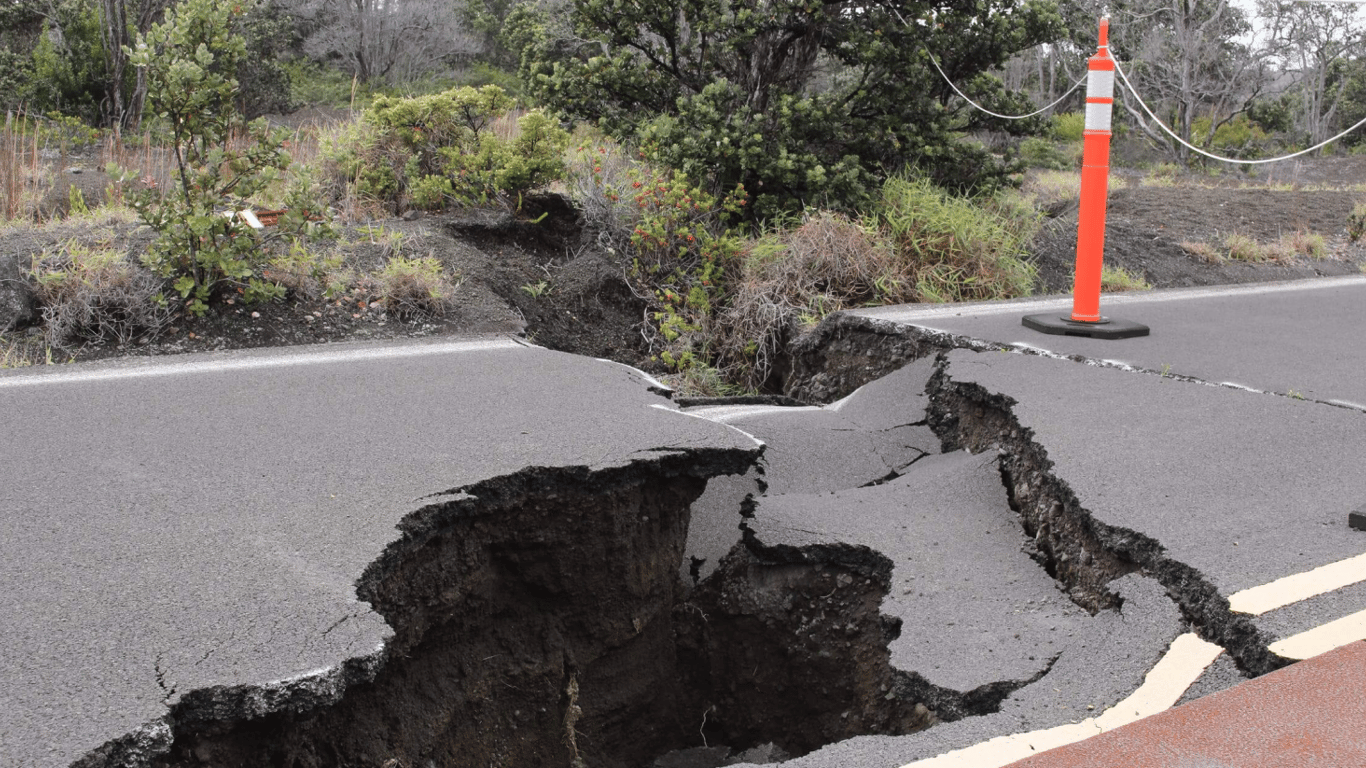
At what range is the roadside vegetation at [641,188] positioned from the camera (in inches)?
244

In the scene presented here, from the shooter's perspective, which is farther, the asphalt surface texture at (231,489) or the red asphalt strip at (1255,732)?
the asphalt surface texture at (231,489)

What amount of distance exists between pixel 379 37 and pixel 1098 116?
78.6ft

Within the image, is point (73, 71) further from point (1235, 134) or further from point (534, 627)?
point (1235, 134)

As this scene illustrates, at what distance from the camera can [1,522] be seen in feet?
10.6

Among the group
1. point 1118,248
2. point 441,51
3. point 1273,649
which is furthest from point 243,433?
point 441,51

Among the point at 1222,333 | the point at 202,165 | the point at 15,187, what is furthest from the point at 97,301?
the point at 1222,333

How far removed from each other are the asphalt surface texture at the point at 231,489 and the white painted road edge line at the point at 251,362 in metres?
0.02

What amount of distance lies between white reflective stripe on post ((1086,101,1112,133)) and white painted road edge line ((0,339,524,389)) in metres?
3.37

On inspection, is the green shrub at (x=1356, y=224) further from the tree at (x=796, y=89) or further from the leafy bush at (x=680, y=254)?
the leafy bush at (x=680, y=254)

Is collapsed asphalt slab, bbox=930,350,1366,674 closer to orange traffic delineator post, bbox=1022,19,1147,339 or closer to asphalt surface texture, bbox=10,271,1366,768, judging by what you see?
asphalt surface texture, bbox=10,271,1366,768

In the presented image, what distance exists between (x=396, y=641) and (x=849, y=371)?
4029mm

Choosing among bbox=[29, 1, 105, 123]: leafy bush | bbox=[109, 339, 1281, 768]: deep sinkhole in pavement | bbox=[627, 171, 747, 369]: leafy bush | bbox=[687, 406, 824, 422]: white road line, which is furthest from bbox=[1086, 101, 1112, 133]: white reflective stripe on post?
bbox=[29, 1, 105, 123]: leafy bush

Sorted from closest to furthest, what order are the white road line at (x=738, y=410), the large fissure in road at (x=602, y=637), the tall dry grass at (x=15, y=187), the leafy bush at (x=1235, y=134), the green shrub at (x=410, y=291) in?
1. the large fissure in road at (x=602, y=637)
2. the white road line at (x=738, y=410)
3. the green shrub at (x=410, y=291)
4. the tall dry grass at (x=15, y=187)
5. the leafy bush at (x=1235, y=134)

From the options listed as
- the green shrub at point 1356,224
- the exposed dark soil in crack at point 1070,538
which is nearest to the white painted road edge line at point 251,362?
the exposed dark soil in crack at point 1070,538
